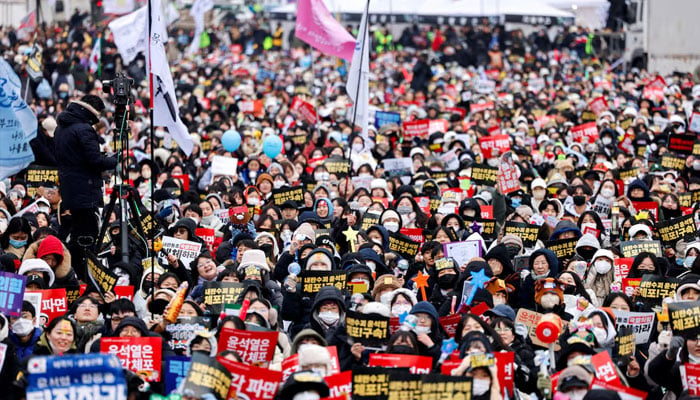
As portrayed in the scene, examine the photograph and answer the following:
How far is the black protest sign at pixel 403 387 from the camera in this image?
802 cm

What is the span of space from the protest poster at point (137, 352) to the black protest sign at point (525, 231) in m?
5.78

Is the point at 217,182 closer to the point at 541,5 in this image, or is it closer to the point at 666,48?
the point at 666,48

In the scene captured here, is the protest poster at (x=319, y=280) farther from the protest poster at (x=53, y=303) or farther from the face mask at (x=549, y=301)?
the protest poster at (x=53, y=303)

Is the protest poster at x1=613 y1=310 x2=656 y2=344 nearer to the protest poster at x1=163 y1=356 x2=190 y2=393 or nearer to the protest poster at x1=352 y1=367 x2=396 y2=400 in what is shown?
the protest poster at x1=352 y1=367 x2=396 y2=400

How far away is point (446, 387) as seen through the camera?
25.4 ft

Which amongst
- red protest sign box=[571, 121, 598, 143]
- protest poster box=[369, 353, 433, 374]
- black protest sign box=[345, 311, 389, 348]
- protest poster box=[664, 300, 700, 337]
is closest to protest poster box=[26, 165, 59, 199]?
black protest sign box=[345, 311, 389, 348]

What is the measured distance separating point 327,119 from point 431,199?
10.3 meters

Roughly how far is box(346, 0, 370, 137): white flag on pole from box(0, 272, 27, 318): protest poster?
8.12m

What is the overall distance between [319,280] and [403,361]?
7.43 ft

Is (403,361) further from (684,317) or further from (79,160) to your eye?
(79,160)

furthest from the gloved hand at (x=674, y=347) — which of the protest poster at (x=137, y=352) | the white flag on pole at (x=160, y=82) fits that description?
the white flag on pole at (x=160, y=82)

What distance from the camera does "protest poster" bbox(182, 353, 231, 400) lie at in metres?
7.68

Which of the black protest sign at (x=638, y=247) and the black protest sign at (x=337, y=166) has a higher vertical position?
the black protest sign at (x=337, y=166)

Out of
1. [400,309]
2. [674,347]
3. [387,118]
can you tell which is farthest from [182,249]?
[387,118]
